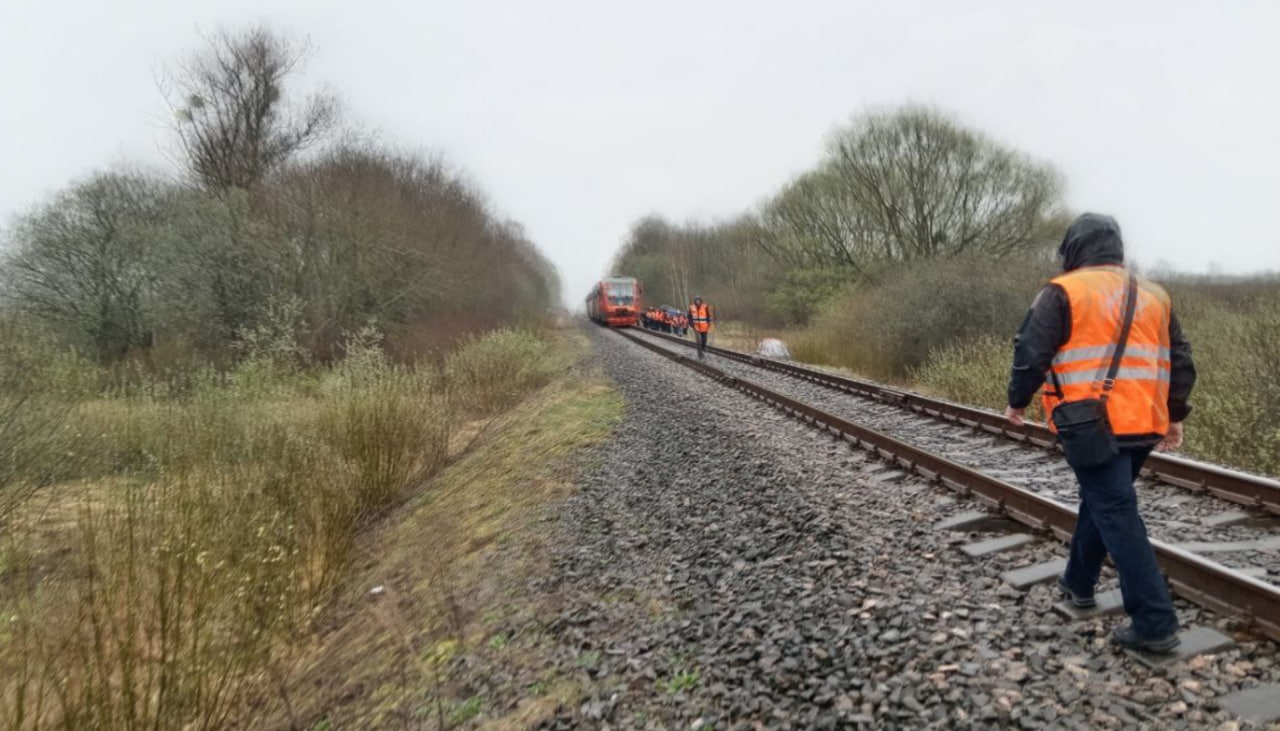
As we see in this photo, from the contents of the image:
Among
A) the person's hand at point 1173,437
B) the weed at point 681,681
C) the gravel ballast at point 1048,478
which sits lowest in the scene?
the weed at point 681,681

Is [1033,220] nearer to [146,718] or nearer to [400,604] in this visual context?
[400,604]

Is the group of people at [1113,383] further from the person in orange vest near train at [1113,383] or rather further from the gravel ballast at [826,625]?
the gravel ballast at [826,625]

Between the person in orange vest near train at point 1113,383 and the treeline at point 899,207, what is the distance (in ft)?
72.5

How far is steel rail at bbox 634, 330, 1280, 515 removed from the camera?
4332 mm

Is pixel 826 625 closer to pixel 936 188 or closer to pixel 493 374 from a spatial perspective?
pixel 493 374

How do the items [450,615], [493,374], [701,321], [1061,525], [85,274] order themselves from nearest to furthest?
[1061,525] → [450,615] → [493,374] → [701,321] → [85,274]

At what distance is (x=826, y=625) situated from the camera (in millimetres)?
3184

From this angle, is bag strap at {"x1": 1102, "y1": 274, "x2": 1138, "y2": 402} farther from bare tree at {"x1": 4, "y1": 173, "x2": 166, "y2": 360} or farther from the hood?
bare tree at {"x1": 4, "y1": 173, "x2": 166, "y2": 360}

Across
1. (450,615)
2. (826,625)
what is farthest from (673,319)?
(826,625)

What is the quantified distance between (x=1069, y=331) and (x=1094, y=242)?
0.40 m

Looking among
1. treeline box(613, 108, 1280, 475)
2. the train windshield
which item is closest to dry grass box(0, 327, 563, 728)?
treeline box(613, 108, 1280, 475)

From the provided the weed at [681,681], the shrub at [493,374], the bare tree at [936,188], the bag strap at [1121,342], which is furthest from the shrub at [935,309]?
the weed at [681,681]

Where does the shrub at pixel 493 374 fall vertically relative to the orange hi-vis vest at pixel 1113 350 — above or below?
below

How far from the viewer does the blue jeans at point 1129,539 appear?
2668mm
